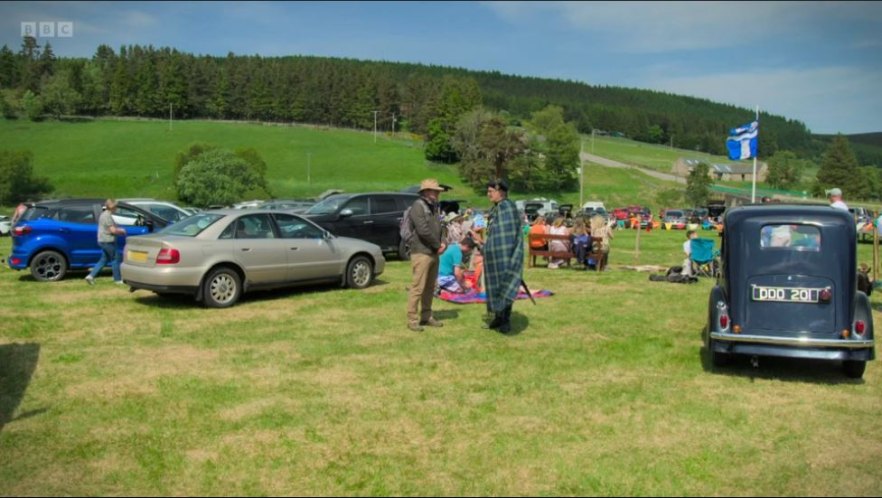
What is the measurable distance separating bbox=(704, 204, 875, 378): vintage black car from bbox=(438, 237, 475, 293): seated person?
5425mm

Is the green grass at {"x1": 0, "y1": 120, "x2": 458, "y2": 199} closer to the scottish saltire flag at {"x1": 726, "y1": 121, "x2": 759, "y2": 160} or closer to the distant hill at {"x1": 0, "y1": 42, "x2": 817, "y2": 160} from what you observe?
the distant hill at {"x1": 0, "y1": 42, "x2": 817, "y2": 160}

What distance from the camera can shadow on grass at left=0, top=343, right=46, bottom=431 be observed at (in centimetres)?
588

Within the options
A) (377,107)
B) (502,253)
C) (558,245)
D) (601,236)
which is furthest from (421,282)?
(377,107)

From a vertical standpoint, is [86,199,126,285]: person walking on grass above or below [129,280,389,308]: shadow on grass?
above

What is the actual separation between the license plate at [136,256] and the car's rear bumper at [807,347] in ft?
26.6

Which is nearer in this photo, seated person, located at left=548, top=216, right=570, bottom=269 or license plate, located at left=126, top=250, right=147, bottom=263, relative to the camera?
license plate, located at left=126, top=250, right=147, bottom=263

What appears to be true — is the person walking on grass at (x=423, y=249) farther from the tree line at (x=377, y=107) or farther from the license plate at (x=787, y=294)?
the tree line at (x=377, y=107)

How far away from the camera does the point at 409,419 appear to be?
5.68m

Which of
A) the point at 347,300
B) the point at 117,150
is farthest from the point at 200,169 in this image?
the point at 347,300

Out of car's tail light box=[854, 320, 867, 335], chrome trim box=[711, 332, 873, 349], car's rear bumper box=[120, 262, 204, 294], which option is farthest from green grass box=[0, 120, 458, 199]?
car's tail light box=[854, 320, 867, 335]

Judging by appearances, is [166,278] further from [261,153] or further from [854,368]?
[261,153]

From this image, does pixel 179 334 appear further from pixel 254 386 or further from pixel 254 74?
pixel 254 74

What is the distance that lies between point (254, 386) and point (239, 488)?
228cm

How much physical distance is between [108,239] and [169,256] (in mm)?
3530
